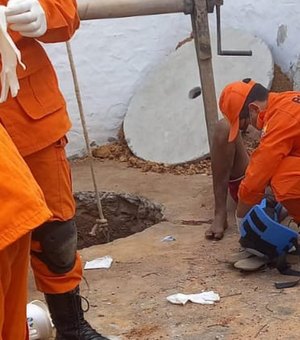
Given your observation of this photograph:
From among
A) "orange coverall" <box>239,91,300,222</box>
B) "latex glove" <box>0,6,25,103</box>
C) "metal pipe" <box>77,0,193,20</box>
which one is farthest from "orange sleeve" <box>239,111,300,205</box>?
"latex glove" <box>0,6,25,103</box>

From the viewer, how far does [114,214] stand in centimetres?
551

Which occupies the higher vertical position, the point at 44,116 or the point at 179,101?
the point at 44,116

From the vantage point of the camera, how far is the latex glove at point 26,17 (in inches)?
98.7

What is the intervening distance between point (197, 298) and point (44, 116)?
1184 mm

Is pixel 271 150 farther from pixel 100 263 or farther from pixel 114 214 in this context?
pixel 114 214

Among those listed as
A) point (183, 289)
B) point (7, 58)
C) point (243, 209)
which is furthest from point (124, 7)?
point (7, 58)

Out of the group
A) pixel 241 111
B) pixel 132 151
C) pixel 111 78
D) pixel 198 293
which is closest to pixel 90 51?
pixel 111 78

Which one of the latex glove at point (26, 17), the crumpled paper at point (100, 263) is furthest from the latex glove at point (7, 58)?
the crumpled paper at point (100, 263)

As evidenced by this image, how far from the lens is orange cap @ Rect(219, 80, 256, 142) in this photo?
4.18 meters

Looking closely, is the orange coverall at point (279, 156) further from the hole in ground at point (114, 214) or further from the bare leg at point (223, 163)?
the hole in ground at point (114, 214)

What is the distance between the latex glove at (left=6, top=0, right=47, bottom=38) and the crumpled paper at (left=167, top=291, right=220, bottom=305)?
4.66 feet

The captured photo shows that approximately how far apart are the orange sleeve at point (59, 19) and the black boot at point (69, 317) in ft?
2.77

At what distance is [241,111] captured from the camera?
4188 millimetres

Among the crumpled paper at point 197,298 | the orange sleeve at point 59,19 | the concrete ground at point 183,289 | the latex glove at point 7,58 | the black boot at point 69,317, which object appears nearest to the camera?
the latex glove at point 7,58
